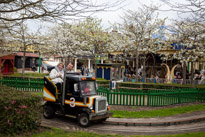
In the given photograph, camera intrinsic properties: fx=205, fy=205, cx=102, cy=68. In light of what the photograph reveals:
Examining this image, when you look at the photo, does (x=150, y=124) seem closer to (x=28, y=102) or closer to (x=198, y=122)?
(x=198, y=122)

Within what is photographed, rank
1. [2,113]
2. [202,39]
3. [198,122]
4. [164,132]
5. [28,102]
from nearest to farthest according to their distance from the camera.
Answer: [2,113] < [28,102] < [164,132] < [198,122] < [202,39]

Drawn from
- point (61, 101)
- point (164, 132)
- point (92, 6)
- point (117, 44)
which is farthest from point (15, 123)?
point (117, 44)

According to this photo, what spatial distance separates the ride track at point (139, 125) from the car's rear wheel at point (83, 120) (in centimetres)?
16

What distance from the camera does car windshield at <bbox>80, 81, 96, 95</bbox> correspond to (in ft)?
29.0

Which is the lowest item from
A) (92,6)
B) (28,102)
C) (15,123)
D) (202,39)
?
(15,123)

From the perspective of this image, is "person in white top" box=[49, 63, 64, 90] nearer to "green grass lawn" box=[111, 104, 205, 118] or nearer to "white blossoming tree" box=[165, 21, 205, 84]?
"green grass lawn" box=[111, 104, 205, 118]

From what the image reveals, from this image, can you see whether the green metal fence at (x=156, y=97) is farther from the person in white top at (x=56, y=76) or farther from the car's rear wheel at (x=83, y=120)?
the car's rear wheel at (x=83, y=120)

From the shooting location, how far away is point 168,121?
951 centimetres

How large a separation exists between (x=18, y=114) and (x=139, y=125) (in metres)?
5.24

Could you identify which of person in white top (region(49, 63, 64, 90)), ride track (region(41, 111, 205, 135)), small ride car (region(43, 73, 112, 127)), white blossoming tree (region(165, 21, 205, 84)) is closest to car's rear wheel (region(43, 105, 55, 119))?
small ride car (region(43, 73, 112, 127))

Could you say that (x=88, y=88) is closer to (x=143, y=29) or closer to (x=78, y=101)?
(x=78, y=101)

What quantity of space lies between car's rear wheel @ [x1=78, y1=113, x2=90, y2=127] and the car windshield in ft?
3.09

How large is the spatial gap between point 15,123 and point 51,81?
309cm

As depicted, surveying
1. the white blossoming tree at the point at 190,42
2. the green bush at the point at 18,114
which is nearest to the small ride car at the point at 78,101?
the green bush at the point at 18,114
